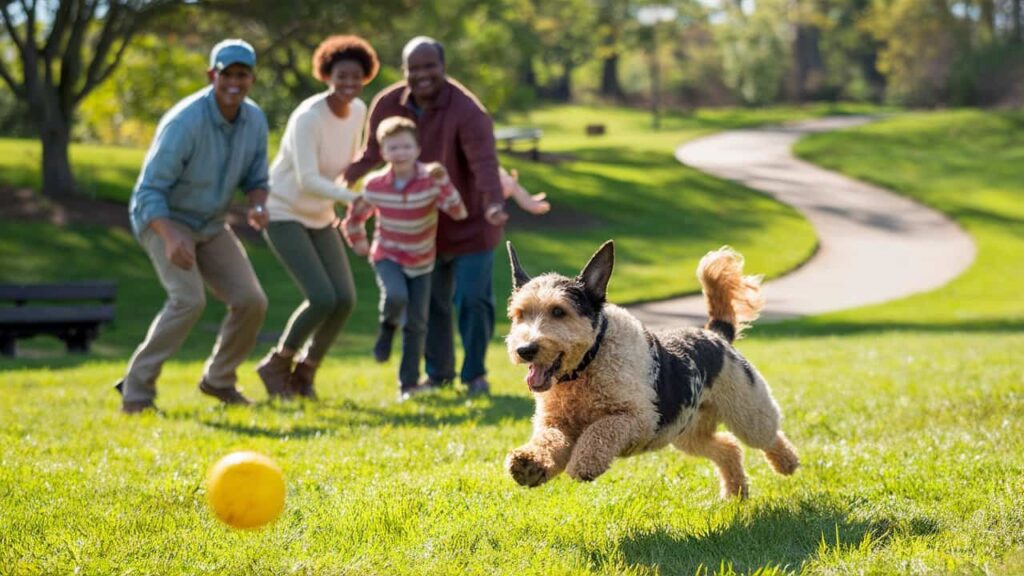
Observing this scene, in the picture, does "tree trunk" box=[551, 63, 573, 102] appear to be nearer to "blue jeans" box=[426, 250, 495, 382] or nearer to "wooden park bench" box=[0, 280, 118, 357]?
"wooden park bench" box=[0, 280, 118, 357]

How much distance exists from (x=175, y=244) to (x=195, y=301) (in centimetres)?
63

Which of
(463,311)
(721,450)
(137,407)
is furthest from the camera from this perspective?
(463,311)

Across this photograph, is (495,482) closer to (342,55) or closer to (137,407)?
(137,407)

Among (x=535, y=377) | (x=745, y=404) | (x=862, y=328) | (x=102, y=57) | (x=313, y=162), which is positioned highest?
(x=102, y=57)

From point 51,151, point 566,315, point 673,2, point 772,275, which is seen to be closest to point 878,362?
point 566,315

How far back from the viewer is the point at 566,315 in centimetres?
524

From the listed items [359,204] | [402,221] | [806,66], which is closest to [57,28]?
[359,204]

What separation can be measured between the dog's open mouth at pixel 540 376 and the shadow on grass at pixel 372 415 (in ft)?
9.41

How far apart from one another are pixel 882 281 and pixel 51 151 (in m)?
16.9

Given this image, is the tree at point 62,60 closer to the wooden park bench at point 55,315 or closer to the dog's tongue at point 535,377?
the wooden park bench at point 55,315

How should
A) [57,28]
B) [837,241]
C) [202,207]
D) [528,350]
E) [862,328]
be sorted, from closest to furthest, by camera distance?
[528,350]
[202,207]
[862,328]
[57,28]
[837,241]

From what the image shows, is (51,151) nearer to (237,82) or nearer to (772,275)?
(772,275)

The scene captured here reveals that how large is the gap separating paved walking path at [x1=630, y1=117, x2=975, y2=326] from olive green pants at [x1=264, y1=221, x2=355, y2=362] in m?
8.68

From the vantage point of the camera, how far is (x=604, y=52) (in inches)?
2344
